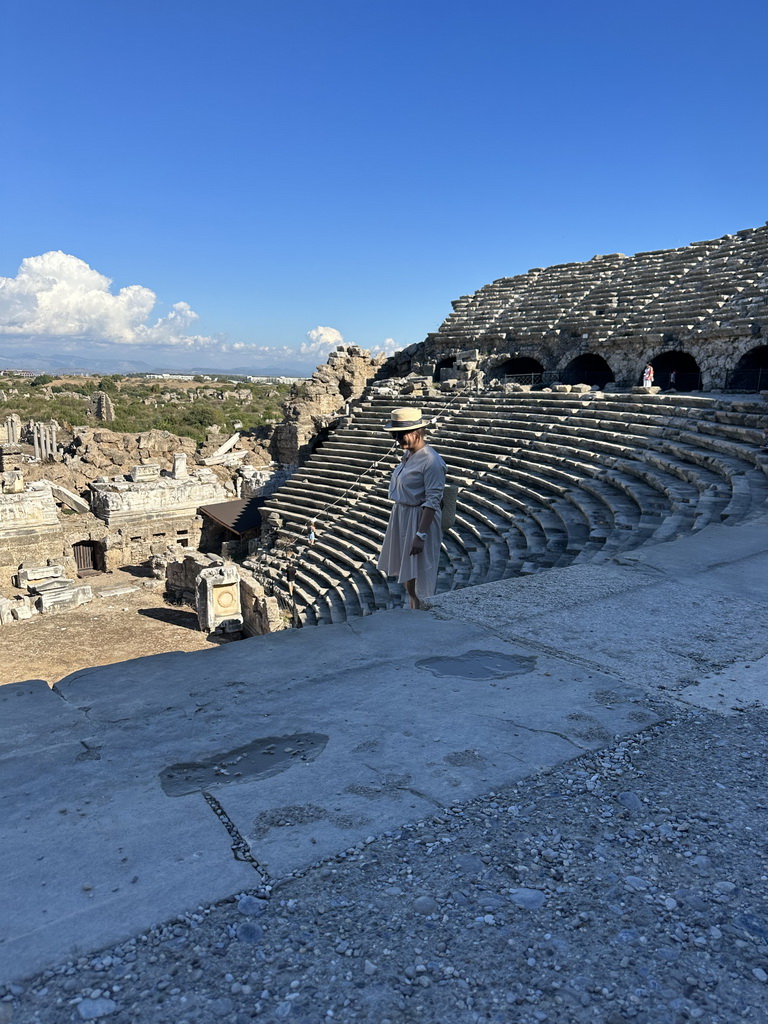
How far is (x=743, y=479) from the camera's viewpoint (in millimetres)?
8344

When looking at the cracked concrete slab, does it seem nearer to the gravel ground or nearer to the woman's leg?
the gravel ground

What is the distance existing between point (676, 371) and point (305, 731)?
19445 millimetres

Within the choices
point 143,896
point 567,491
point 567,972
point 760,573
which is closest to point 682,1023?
point 567,972

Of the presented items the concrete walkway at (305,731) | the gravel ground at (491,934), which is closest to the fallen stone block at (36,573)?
the concrete walkway at (305,731)

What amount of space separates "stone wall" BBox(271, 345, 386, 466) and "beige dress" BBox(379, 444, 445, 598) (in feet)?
58.0

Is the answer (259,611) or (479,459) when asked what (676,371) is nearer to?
(479,459)

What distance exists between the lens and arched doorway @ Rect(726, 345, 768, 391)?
16500 millimetres

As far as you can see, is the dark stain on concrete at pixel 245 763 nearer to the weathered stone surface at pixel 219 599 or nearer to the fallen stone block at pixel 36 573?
the weathered stone surface at pixel 219 599

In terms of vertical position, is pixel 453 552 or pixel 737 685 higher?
pixel 737 685

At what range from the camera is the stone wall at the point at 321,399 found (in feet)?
77.0

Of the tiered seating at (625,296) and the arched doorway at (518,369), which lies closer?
the tiered seating at (625,296)

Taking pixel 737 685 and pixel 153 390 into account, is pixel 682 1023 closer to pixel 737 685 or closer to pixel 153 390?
pixel 737 685

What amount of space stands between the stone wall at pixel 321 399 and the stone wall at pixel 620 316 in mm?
1337

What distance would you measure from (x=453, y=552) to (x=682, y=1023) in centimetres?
904
